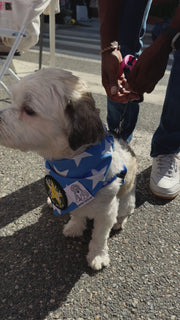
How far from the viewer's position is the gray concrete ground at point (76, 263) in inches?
73.9

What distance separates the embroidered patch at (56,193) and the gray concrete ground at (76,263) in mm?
441

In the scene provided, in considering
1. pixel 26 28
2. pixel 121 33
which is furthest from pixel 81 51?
pixel 121 33

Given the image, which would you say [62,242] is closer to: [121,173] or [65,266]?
[65,266]

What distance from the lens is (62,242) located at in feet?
7.71

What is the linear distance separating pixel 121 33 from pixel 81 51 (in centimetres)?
775

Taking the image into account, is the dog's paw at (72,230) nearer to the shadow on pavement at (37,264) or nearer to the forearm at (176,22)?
the shadow on pavement at (37,264)

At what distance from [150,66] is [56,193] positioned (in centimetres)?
119

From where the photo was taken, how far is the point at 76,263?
2.19 meters

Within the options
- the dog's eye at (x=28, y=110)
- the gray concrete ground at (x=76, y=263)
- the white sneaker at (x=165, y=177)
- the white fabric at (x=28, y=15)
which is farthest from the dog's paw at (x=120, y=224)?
the white fabric at (x=28, y=15)

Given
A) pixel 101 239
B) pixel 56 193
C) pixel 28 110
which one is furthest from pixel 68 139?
pixel 101 239

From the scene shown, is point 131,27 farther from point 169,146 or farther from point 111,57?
point 169,146

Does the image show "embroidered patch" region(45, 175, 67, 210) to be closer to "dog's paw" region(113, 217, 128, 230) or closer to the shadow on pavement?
the shadow on pavement

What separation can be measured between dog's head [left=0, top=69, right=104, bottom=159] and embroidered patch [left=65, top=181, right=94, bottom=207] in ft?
1.14

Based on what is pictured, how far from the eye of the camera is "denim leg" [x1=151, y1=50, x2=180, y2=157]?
2715 mm
